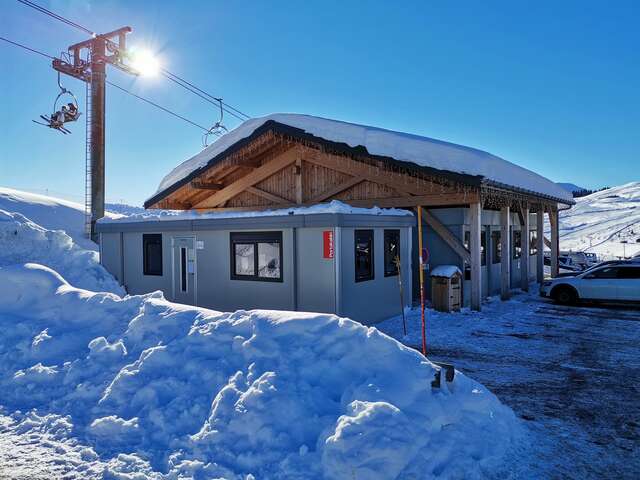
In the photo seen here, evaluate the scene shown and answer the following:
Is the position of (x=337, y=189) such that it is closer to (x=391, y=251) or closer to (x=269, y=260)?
(x=391, y=251)

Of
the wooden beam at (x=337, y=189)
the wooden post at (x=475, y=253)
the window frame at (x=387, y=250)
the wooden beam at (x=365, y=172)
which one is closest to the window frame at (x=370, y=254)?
the window frame at (x=387, y=250)

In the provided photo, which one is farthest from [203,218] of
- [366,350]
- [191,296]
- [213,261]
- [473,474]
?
[473,474]

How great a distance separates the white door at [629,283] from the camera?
1365 cm

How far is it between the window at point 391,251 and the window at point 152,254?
20.8 ft

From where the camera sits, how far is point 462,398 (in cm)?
486

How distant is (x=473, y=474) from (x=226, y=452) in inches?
83.8

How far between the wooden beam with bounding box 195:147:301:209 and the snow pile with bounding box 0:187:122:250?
2019cm

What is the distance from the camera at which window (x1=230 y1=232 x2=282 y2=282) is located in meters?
10.9

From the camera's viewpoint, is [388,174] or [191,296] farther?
[388,174]

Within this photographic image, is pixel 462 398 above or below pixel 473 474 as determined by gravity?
above

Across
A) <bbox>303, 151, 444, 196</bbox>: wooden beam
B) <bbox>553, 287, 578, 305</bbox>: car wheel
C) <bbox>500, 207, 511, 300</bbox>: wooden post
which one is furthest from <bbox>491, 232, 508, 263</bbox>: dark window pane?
<bbox>303, 151, 444, 196</bbox>: wooden beam

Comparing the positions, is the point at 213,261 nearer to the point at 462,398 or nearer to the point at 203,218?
the point at 203,218

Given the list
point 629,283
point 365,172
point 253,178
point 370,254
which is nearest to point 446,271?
point 370,254

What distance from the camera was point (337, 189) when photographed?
14.5 metres
